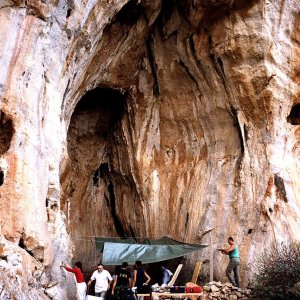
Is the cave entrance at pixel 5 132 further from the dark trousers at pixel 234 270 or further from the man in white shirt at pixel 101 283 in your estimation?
the dark trousers at pixel 234 270

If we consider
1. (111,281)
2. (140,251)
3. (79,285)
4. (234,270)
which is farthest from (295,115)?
(79,285)

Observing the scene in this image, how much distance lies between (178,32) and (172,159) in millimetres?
3359

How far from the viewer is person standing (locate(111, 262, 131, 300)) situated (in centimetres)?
761

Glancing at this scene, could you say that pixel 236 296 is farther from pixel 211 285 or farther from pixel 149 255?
pixel 149 255

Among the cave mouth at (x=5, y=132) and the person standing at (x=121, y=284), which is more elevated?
the cave mouth at (x=5, y=132)

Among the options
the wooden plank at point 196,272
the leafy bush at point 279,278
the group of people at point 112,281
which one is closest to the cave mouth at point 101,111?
the wooden plank at point 196,272

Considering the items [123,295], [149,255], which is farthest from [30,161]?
[149,255]

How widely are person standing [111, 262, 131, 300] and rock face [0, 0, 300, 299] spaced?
55.3 inches

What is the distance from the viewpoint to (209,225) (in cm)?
1255

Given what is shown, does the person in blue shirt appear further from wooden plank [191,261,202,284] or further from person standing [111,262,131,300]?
person standing [111,262,131,300]

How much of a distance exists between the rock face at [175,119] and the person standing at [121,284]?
1405 millimetres

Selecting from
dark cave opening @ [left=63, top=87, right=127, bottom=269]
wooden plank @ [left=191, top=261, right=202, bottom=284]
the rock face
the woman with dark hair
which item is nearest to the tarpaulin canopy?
wooden plank @ [left=191, top=261, right=202, bottom=284]

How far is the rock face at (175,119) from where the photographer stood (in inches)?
426

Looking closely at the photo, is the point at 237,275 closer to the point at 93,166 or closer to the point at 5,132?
the point at 5,132
